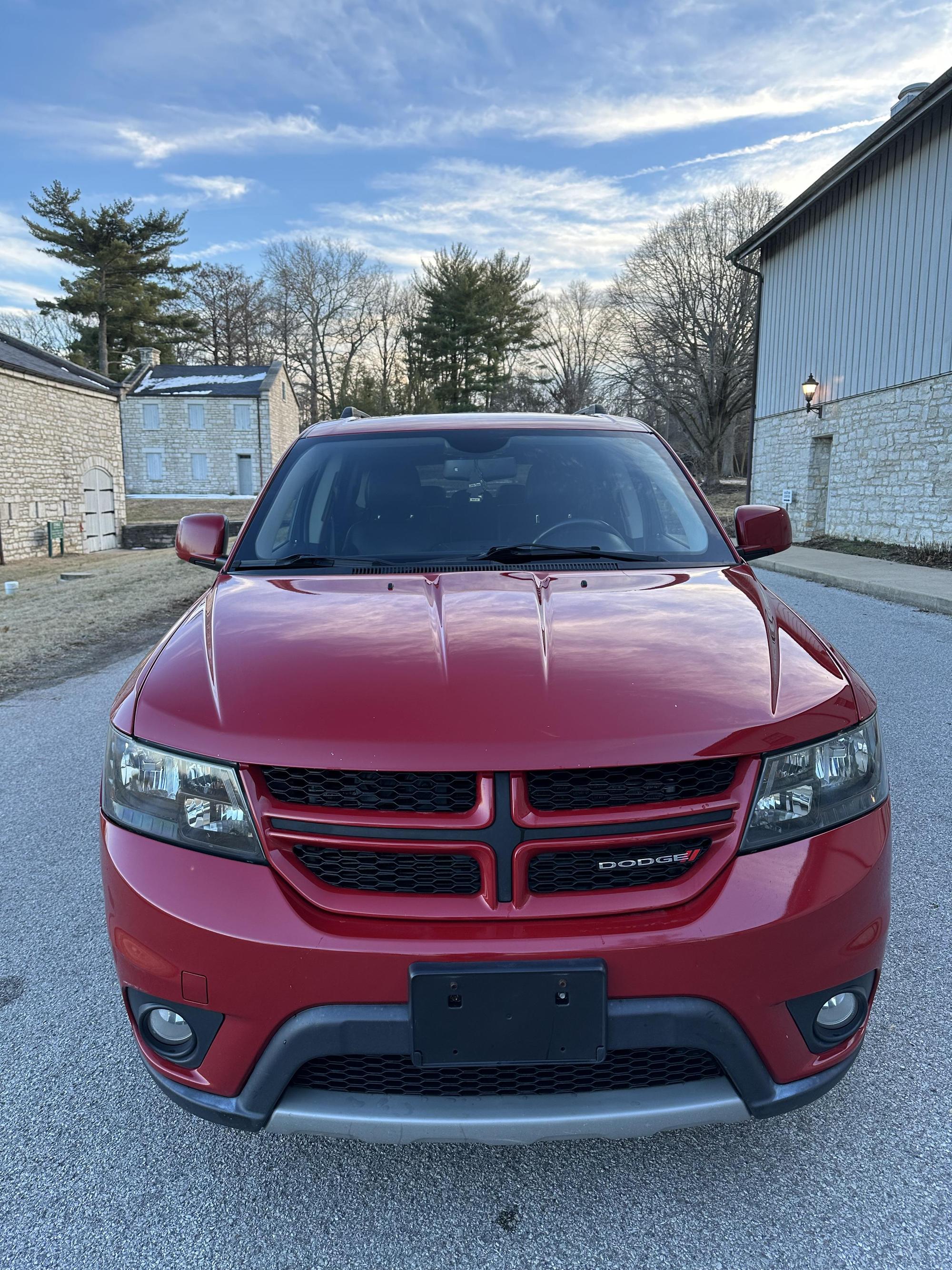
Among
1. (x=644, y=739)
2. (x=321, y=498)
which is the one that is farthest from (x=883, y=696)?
(x=644, y=739)

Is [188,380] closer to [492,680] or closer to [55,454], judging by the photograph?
[55,454]

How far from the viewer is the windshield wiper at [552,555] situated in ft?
8.73

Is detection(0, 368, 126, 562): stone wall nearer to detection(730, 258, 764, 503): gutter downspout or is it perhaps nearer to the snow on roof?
the snow on roof

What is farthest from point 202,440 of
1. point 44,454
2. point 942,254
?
point 942,254

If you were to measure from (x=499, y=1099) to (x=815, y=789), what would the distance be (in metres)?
0.85

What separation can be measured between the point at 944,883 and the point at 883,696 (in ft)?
8.79

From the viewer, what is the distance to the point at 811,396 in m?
19.4

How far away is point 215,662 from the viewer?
1.90 m

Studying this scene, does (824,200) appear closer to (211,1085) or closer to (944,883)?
(944,883)

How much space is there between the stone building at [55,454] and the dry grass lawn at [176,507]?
511cm

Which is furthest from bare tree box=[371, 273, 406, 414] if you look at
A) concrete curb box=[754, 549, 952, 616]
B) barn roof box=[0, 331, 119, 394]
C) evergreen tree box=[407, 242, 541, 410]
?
concrete curb box=[754, 549, 952, 616]

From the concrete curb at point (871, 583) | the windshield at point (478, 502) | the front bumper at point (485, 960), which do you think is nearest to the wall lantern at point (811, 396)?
the concrete curb at point (871, 583)

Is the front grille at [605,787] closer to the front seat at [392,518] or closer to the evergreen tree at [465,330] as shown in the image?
the front seat at [392,518]

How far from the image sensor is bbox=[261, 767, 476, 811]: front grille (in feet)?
5.12
